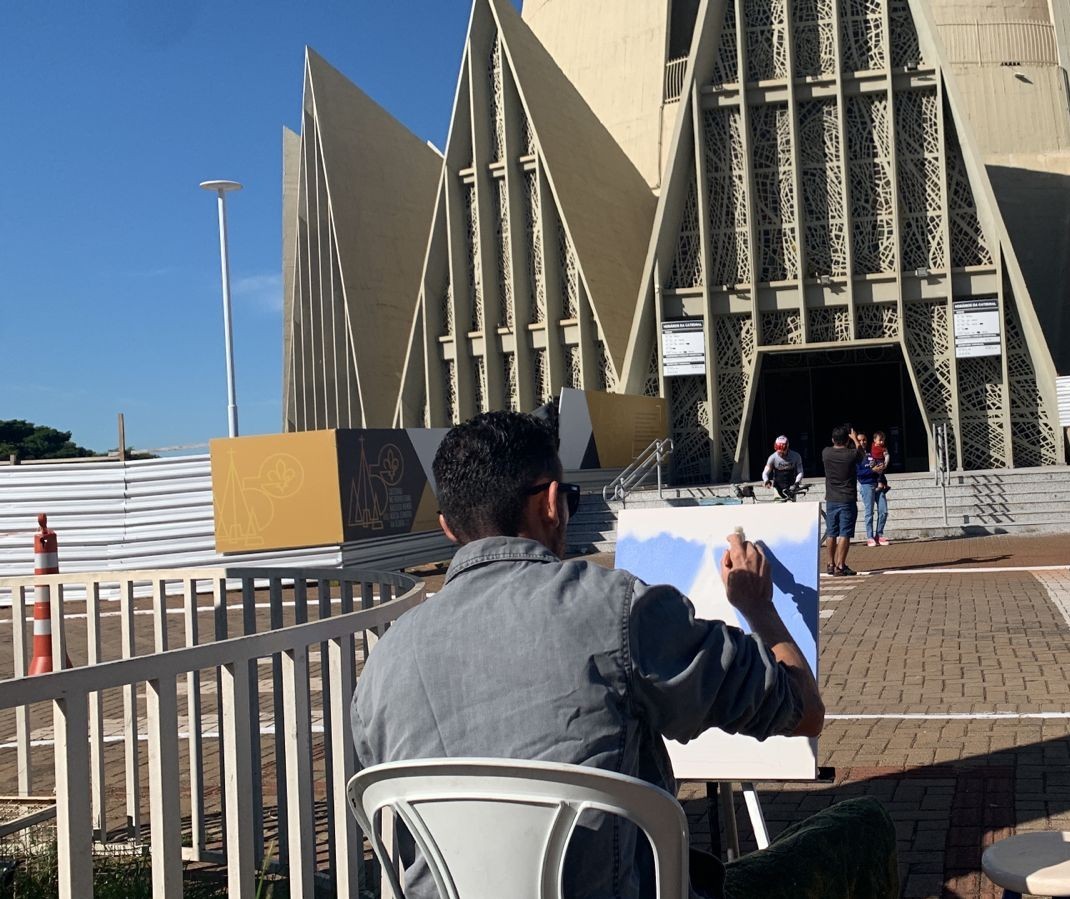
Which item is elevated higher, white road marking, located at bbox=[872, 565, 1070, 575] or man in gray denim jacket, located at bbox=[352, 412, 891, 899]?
man in gray denim jacket, located at bbox=[352, 412, 891, 899]

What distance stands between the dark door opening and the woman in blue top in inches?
565

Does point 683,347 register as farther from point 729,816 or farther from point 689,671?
point 689,671

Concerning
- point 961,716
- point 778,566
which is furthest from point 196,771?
point 961,716

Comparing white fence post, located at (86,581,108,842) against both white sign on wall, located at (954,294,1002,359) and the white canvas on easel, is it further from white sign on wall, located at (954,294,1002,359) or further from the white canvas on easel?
white sign on wall, located at (954,294,1002,359)

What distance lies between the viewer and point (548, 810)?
91.7 inches

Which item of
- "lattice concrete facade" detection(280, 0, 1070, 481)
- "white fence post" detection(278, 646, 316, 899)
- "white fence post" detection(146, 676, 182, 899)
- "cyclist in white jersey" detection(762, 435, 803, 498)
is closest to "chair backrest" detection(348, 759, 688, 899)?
"white fence post" detection(146, 676, 182, 899)

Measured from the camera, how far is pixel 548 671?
256 centimetres

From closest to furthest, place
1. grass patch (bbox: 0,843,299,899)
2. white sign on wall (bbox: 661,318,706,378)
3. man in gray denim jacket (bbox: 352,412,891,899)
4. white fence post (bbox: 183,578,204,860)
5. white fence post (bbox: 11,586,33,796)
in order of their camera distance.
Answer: man in gray denim jacket (bbox: 352,412,891,899), grass patch (bbox: 0,843,299,899), white fence post (bbox: 183,578,204,860), white fence post (bbox: 11,586,33,796), white sign on wall (bbox: 661,318,706,378)

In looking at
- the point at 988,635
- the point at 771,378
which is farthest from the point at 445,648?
the point at 771,378

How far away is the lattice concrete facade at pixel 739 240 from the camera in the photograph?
27.9 m

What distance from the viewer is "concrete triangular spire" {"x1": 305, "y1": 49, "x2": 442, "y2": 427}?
124 ft

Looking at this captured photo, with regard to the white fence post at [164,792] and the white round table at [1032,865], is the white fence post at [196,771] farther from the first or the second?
the white round table at [1032,865]

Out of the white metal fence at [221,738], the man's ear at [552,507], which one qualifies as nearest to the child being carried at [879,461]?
the white metal fence at [221,738]

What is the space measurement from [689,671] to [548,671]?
0.29 meters
